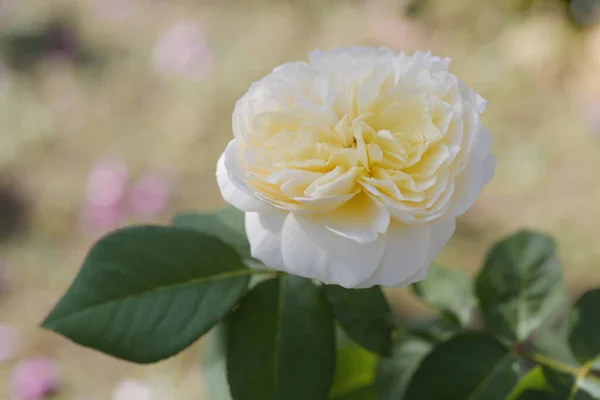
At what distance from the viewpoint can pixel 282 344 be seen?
1.65 ft

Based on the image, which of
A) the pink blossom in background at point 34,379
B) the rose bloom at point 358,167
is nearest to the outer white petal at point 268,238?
the rose bloom at point 358,167

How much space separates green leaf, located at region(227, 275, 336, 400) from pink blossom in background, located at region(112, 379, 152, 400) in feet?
3.06

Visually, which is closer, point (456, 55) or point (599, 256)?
point (599, 256)

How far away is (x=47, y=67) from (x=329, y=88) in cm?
179

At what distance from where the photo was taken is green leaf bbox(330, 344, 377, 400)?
74 cm

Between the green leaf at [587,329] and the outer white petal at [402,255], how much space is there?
28 centimetres

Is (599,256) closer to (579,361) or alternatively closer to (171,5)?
(579,361)

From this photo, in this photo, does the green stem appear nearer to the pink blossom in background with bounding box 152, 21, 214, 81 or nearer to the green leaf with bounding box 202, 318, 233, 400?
the green leaf with bounding box 202, 318, 233, 400

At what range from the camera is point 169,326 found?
0.48 meters

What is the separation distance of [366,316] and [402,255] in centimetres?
14

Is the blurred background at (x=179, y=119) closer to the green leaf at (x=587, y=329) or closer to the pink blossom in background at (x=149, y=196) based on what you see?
the pink blossom in background at (x=149, y=196)

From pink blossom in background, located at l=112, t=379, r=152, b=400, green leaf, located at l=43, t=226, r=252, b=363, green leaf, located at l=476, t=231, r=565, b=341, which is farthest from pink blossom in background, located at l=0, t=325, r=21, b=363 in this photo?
green leaf, located at l=476, t=231, r=565, b=341

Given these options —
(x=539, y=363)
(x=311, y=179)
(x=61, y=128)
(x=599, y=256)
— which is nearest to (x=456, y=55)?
(x=599, y=256)

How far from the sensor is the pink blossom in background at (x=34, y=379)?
1.35 m
